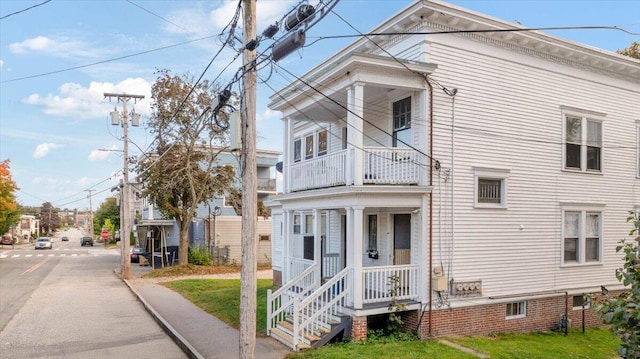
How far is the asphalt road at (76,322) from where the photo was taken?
11.6 metres

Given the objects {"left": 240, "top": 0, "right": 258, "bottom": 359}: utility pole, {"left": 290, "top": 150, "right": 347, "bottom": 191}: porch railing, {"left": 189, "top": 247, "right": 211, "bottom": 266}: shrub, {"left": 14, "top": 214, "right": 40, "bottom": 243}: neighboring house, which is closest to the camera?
{"left": 240, "top": 0, "right": 258, "bottom": 359}: utility pole

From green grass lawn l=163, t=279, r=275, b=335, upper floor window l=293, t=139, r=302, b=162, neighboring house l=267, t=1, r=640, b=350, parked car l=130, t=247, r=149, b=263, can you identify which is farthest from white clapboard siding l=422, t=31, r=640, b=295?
parked car l=130, t=247, r=149, b=263

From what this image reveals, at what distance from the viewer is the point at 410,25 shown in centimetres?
1270

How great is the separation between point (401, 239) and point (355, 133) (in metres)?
3.62

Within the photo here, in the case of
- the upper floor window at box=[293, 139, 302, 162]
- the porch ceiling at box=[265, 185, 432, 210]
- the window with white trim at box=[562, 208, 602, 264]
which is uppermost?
the upper floor window at box=[293, 139, 302, 162]

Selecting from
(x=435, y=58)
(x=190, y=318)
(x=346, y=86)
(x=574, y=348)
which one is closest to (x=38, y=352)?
(x=190, y=318)

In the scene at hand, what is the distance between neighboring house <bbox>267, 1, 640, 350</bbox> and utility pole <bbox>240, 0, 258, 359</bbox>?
8.49ft

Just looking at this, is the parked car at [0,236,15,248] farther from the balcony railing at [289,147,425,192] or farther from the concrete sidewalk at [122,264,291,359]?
the balcony railing at [289,147,425,192]

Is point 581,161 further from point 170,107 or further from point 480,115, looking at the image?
point 170,107

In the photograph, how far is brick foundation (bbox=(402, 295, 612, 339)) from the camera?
39.6ft

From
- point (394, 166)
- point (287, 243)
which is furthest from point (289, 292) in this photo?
point (394, 166)

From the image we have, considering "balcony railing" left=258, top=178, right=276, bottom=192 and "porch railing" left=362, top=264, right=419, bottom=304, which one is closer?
"porch railing" left=362, top=264, right=419, bottom=304

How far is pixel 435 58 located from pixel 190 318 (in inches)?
402

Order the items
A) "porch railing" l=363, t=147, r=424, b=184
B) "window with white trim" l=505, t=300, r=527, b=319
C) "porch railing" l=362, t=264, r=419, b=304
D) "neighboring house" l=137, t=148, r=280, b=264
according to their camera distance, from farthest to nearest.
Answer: "neighboring house" l=137, t=148, r=280, b=264
"window with white trim" l=505, t=300, r=527, b=319
"porch railing" l=363, t=147, r=424, b=184
"porch railing" l=362, t=264, r=419, b=304
